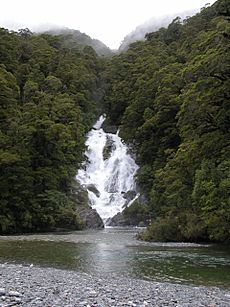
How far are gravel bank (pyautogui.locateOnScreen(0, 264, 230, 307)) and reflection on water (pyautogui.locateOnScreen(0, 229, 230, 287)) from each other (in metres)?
1.81

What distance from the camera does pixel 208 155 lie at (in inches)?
1017

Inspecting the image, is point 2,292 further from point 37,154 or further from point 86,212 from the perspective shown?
point 86,212

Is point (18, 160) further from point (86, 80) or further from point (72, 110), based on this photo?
point (86, 80)

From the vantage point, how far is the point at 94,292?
404 inches

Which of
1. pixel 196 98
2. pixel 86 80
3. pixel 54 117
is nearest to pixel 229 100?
pixel 196 98

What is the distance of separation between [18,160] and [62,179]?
33.3ft

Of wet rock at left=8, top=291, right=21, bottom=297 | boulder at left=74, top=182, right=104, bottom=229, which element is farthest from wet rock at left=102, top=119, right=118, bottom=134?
wet rock at left=8, top=291, right=21, bottom=297

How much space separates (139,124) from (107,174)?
9271 mm

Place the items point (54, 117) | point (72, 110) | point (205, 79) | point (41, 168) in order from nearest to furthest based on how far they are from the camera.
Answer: point (205, 79) < point (41, 168) < point (54, 117) < point (72, 110)

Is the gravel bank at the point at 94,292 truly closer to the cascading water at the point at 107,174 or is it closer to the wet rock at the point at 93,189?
the cascading water at the point at 107,174

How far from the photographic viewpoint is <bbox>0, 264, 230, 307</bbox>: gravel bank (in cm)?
904

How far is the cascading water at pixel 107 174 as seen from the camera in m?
48.3

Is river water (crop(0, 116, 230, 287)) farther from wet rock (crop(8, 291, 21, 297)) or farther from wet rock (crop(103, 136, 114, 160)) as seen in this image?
wet rock (crop(103, 136, 114, 160))

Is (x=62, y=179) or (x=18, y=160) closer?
(x=18, y=160)
